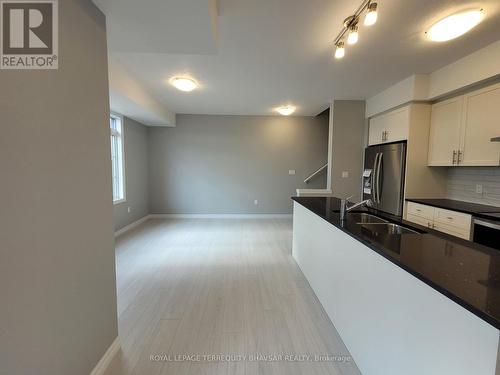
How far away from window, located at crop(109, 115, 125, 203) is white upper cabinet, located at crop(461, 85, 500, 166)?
549 cm

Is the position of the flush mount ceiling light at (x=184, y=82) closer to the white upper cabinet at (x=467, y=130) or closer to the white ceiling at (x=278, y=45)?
the white ceiling at (x=278, y=45)

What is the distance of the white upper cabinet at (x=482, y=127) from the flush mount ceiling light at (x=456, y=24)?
36.9 inches

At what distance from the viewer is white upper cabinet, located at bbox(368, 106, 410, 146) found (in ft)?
11.4

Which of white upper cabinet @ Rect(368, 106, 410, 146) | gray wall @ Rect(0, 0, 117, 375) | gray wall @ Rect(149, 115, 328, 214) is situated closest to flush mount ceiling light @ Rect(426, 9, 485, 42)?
white upper cabinet @ Rect(368, 106, 410, 146)

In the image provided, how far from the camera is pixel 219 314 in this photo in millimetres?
2105

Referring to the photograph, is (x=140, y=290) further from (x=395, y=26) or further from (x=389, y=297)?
(x=395, y=26)

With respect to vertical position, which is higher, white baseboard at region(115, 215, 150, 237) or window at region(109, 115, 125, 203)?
window at region(109, 115, 125, 203)

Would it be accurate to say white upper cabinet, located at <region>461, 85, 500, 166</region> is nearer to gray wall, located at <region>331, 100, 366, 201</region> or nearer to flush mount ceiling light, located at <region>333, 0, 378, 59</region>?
gray wall, located at <region>331, 100, 366, 201</region>

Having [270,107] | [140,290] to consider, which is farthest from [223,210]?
[140,290]

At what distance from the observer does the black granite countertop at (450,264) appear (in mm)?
750

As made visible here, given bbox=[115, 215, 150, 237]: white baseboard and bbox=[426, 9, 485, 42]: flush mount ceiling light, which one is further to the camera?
bbox=[115, 215, 150, 237]: white baseboard

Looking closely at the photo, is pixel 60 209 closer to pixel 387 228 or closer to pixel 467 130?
pixel 387 228

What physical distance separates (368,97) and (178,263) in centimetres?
428

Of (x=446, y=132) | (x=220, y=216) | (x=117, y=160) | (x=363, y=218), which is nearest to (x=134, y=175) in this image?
(x=117, y=160)
